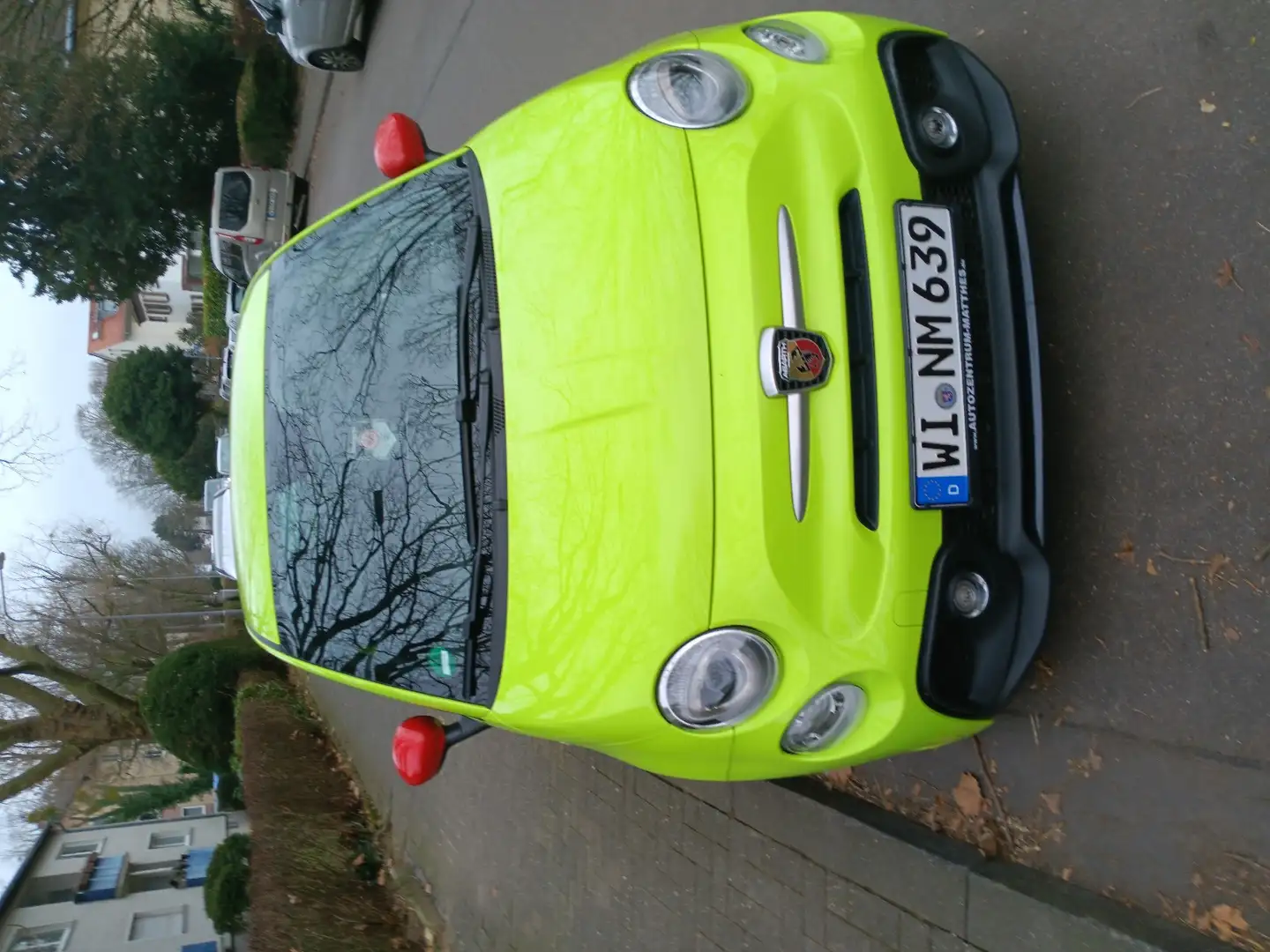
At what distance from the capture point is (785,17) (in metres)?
3.09

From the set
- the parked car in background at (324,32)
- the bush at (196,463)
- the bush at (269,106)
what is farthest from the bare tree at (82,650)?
the parked car in background at (324,32)

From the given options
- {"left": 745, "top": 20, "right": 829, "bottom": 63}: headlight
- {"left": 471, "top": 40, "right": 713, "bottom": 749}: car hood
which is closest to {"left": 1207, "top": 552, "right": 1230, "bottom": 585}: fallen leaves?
{"left": 471, "top": 40, "right": 713, "bottom": 749}: car hood

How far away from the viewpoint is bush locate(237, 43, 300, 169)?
49.2 feet

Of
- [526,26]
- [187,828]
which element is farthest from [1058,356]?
[187,828]

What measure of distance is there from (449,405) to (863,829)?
225cm

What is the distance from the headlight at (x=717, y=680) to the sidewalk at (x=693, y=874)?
1.30 metres

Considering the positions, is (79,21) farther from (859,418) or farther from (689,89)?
(859,418)

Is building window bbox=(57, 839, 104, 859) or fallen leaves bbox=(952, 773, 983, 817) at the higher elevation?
fallen leaves bbox=(952, 773, 983, 817)

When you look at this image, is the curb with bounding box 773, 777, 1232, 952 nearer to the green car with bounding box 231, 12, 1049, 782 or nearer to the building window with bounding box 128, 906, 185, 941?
the green car with bounding box 231, 12, 1049, 782

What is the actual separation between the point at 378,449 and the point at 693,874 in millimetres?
2719

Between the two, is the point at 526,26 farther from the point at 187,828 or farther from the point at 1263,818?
the point at 187,828

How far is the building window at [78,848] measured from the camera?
21.0 m

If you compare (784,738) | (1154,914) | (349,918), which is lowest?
(349,918)

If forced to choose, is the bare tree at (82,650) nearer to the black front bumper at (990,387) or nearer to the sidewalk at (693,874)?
the sidewalk at (693,874)
